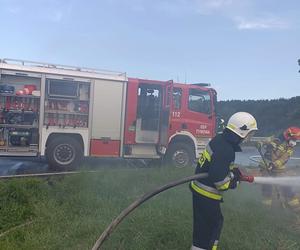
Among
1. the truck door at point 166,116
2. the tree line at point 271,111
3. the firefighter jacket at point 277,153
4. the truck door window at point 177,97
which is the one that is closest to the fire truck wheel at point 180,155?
the truck door at point 166,116

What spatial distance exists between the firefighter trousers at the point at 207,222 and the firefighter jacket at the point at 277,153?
3.84 m

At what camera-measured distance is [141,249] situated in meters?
5.42

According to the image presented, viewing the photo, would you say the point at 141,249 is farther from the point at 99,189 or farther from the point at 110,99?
the point at 110,99

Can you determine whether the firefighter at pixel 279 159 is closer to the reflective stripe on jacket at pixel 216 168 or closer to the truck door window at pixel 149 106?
the reflective stripe on jacket at pixel 216 168

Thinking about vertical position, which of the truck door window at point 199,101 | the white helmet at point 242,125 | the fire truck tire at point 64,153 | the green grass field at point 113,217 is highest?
the truck door window at point 199,101

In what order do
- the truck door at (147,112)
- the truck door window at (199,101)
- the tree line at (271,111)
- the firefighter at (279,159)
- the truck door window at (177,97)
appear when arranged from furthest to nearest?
the tree line at (271,111) → the truck door window at (199,101) → the truck door window at (177,97) → the truck door at (147,112) → the firefighter at (279,159)

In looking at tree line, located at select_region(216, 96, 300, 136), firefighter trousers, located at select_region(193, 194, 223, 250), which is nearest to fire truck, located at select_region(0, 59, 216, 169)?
firefighter trousers, located at select_region(193, 194, 223, 250)

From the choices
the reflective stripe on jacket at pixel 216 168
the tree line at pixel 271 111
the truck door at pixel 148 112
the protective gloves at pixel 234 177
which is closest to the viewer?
the reflective stripe on jacket at pixel 216 168

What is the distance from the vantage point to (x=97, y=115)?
1260cm

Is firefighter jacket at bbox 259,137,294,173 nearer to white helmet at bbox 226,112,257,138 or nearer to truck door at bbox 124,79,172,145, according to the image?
white helmet at bbox 226,112,257,138

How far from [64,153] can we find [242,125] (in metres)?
7.99

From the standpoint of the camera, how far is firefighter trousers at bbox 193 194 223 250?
4801 mm

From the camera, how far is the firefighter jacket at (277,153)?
838cm

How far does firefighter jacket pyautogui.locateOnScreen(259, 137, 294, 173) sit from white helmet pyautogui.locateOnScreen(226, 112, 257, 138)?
3.71 m
